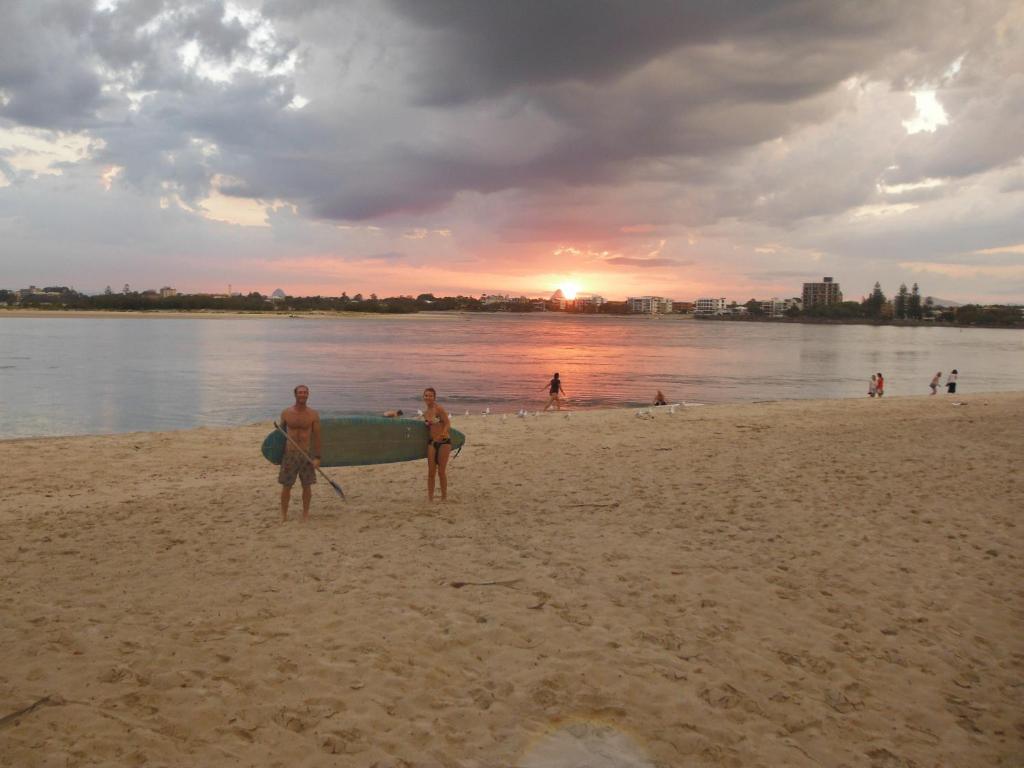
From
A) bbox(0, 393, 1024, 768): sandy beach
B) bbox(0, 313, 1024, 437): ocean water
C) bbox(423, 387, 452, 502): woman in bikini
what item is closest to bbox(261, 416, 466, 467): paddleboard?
bbox(423, 387, 452, 502): woman in bikini

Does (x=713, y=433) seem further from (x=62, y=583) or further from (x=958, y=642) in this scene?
(x=62, y=583)

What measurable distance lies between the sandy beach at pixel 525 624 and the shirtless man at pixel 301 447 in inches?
18.4

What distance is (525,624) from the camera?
5.30m

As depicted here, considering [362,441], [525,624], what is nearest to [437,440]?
[362,441]

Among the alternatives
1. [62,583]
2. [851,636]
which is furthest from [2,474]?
[851,636]

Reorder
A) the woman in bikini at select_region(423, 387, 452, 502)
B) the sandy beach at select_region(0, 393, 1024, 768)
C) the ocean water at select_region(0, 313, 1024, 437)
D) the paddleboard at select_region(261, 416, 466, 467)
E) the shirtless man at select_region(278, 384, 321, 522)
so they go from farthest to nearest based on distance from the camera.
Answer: the ocean water at select_region(0, 313, 1024, 437) → the paddleboard at select_region(261, 416, 466, 467) → the woman in bikini at select_region(423, 387, 452, 502) → the shirtless man at select_region(278, 384, 321, 522) → the sandy beach at select_region(0, 393, 1024, 768)

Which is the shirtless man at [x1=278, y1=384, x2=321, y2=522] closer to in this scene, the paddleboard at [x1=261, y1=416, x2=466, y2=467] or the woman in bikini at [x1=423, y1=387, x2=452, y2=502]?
the paddleboard at [x1=261, y1=416, x2=466, y2=467]

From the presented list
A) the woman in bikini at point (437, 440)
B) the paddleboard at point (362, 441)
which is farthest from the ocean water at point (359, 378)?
the woman in bikini at point (437, 440)

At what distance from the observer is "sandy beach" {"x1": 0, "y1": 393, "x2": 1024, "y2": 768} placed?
3.86m

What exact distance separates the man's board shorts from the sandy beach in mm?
559

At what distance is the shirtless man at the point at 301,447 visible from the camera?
8.22 meters

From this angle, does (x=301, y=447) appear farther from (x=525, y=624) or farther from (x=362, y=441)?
(x=525, y=624)

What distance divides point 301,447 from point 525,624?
4164mm

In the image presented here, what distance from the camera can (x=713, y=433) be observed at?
15883 mm
